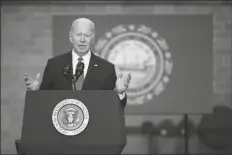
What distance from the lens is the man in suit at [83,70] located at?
5.34 feet

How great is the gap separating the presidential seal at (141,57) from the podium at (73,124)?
182cm

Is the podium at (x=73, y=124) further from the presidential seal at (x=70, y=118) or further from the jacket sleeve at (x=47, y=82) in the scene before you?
the jacket sleeve at (x=47, y=82)

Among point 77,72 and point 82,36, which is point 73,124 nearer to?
point 77,72

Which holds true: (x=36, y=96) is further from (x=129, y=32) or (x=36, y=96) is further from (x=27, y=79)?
(x=129, y=32)

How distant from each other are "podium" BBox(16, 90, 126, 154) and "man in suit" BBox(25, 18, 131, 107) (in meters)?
0.11

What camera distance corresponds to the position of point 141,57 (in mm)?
3340

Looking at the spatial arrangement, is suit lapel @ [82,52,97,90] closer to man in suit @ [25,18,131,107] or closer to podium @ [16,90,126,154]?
man in suit @ [25,18,131,107]

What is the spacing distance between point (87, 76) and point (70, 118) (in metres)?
0.20

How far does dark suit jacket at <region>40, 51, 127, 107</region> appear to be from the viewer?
1639 mm

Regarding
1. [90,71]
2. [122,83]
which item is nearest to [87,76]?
[90,71]

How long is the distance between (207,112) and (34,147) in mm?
2085

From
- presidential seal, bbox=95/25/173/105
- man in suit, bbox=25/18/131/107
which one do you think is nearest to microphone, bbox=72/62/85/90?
man in suit, bbox=25/18/131/107

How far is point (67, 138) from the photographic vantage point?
4.91 feet

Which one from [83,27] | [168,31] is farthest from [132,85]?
[83,27]
